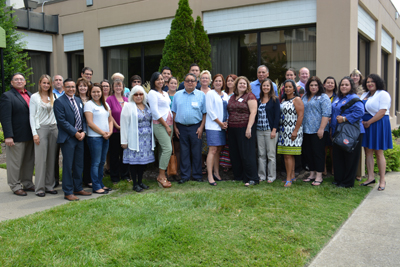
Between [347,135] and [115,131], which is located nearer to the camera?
[347,135]

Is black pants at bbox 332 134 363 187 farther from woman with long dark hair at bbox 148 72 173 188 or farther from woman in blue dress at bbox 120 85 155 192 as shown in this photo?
woman in blue dress at bbox 120 85 155 192

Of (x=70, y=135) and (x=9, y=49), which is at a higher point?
(x=9, y=49)

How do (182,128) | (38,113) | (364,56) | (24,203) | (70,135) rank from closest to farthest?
(24,203)
(70,135)
(38,113)
(182,128)
(364,56)

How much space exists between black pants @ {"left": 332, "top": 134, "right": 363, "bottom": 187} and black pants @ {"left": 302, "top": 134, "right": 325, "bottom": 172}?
0.23m

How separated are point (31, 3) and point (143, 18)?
5583 mm

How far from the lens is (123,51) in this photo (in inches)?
571

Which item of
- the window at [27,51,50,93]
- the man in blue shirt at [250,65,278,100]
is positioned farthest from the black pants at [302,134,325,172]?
the window at [27,51,50,93]

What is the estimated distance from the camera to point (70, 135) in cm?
563

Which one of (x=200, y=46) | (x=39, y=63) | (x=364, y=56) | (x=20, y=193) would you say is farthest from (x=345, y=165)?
(x=39, y=63)

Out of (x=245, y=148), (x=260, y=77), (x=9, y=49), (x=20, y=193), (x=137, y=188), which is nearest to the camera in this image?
(x=20, y=193)

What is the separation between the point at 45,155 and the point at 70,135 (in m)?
0.74

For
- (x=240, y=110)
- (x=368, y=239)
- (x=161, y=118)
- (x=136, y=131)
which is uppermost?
(x=240, y=110)

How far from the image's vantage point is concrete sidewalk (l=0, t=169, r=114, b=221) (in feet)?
16.3

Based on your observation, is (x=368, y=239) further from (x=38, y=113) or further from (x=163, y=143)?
(x=38, y=113)
